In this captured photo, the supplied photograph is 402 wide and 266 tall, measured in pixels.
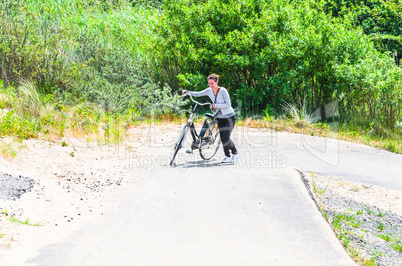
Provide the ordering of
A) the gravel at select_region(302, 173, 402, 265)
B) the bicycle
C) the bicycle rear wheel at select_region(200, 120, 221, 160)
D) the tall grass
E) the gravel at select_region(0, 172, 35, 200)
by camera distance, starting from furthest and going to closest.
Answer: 1. the tall grass
2. the bicycle rear wheel at select_region(200, 120, 221, 160)
3. the bicycle
4. the gravel at select_region(0, 172, 35, 200)
5. the gravel at select_region(302, 173, 402, 265)

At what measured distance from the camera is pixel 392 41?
2138 cm

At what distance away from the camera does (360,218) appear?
6.63 meters

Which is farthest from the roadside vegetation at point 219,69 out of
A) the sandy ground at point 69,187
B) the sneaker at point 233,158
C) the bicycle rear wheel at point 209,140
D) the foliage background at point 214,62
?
the sneaker at point 233,158

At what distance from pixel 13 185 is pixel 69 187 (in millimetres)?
885

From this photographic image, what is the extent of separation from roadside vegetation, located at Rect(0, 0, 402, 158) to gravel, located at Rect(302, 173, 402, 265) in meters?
4.77

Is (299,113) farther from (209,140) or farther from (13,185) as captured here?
(13,185)

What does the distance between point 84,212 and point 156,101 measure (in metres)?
8.66

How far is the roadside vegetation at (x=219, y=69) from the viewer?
1325cm

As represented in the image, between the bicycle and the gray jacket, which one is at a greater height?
the gray jacket

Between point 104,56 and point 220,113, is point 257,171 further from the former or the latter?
point 104,56

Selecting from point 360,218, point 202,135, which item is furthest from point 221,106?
point 360,218

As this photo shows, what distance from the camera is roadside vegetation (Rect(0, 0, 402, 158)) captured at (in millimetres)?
13250

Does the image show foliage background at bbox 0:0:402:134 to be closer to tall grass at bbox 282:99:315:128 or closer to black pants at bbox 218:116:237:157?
tall grass at bbox 282:99:315:128

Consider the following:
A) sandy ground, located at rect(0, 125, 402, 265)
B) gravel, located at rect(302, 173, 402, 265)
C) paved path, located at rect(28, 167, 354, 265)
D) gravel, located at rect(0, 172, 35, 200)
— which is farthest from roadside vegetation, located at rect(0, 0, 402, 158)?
paved path, located at rect(28, 167, 354, 265)
